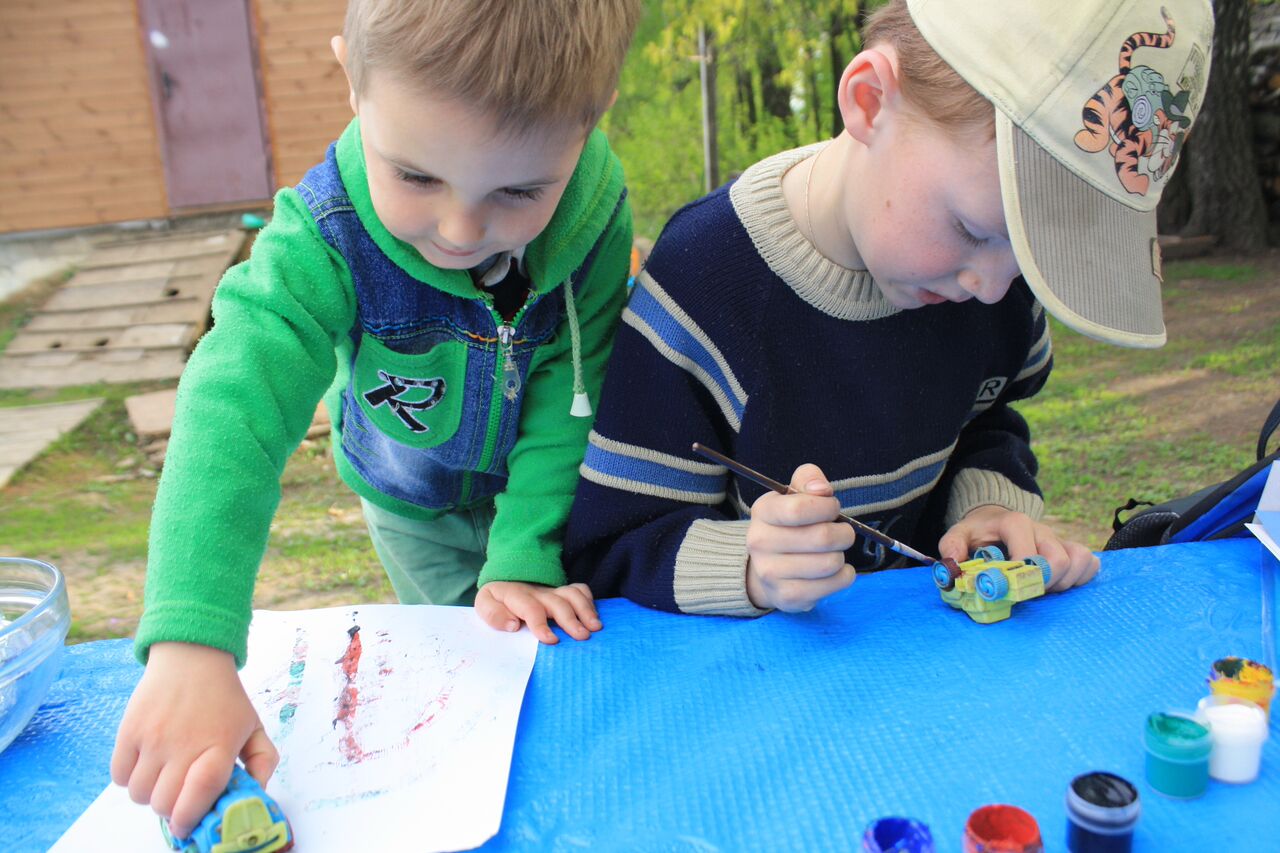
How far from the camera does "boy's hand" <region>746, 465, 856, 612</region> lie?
40.4 inches

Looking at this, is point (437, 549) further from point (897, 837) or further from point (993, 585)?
point (897, 837)

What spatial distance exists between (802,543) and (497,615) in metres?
0.33

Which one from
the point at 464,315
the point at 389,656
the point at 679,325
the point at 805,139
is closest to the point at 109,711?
the point at 389,656

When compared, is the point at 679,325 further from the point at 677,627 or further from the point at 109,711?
the point at 109,711

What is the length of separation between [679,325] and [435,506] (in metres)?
0.47

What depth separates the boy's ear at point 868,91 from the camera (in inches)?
40.0

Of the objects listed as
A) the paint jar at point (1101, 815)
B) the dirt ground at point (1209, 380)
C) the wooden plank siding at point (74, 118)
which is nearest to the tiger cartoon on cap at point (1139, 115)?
the paint jar at point (1101, 815)

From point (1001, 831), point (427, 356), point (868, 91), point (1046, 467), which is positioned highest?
point (868, 91)

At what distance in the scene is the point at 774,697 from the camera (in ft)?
3.11

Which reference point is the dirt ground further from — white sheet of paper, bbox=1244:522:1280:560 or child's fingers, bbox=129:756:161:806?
child's fingers, bbox=129:756:161:806

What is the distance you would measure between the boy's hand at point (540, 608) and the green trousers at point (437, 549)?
36cm

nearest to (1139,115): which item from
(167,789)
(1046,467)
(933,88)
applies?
(933,88)

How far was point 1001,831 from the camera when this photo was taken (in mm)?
732

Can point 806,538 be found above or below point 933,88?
below
